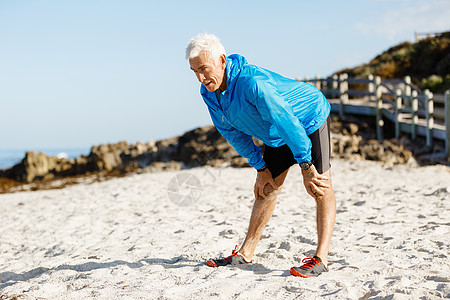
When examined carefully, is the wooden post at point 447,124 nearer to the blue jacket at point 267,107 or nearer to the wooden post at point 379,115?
the wooden post at point 379,115

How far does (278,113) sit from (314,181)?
581 millimetres

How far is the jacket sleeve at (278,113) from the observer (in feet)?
9.43

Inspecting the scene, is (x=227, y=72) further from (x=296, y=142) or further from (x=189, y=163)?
(x=189, y=163)

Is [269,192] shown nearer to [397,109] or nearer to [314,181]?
[314,181]

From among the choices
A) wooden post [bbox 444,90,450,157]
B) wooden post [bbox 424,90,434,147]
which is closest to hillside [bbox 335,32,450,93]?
wooden post [bbox 424,90,434,147]

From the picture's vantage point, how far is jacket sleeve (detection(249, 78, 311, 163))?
2.87 m

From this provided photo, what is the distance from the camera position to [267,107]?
2.88m

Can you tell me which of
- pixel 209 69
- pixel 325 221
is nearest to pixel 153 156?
pixel 325 221

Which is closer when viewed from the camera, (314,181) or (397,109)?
(314,181)

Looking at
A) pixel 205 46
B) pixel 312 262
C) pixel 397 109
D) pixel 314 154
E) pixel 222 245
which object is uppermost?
pixel 205 46

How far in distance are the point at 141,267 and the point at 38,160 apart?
1733 cm

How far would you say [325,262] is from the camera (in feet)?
10.9

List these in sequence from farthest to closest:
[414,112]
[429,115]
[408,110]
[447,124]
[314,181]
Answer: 1. [408,110]
2. [414,112]
3. [429,115]
4. [447,124]
5. [314,181]

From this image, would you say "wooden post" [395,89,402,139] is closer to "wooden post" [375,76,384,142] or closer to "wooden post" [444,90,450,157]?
"wooden post" [375,76,384,142]
